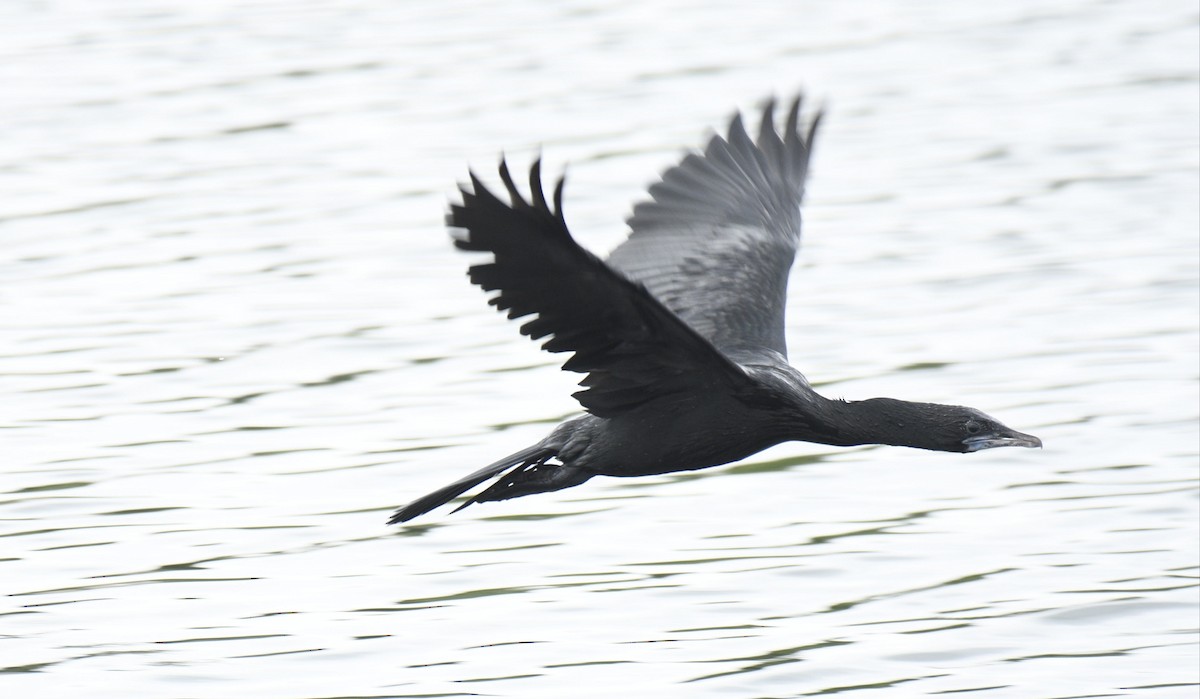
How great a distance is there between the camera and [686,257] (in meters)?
7.27

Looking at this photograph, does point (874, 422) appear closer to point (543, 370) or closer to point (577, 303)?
point (577, 303)

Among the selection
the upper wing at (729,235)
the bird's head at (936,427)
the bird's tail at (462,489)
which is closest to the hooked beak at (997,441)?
the bird's head at (936,427)

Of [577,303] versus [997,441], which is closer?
[577,303]

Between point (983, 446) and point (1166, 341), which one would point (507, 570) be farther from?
point (1166, 341)

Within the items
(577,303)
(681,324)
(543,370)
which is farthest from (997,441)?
(543,370)

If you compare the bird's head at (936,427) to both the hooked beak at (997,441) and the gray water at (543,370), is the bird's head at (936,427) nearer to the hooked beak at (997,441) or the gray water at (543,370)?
the hooked beak at (997,441)

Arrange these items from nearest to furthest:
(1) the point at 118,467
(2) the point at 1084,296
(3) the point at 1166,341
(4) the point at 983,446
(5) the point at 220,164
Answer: (4) the point at 983,446
(1) the point at 118,467
(3) the point at 1166,341
(2) the point at 1084,296
(5) the point at 220,164

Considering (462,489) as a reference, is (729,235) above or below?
above

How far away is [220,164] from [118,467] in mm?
4552

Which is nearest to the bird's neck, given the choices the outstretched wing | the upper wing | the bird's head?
the bird's head

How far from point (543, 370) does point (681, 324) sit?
3.72 m

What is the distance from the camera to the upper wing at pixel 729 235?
6.99 metres

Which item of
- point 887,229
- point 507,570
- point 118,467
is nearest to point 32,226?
point 118,467

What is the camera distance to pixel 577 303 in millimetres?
5410
